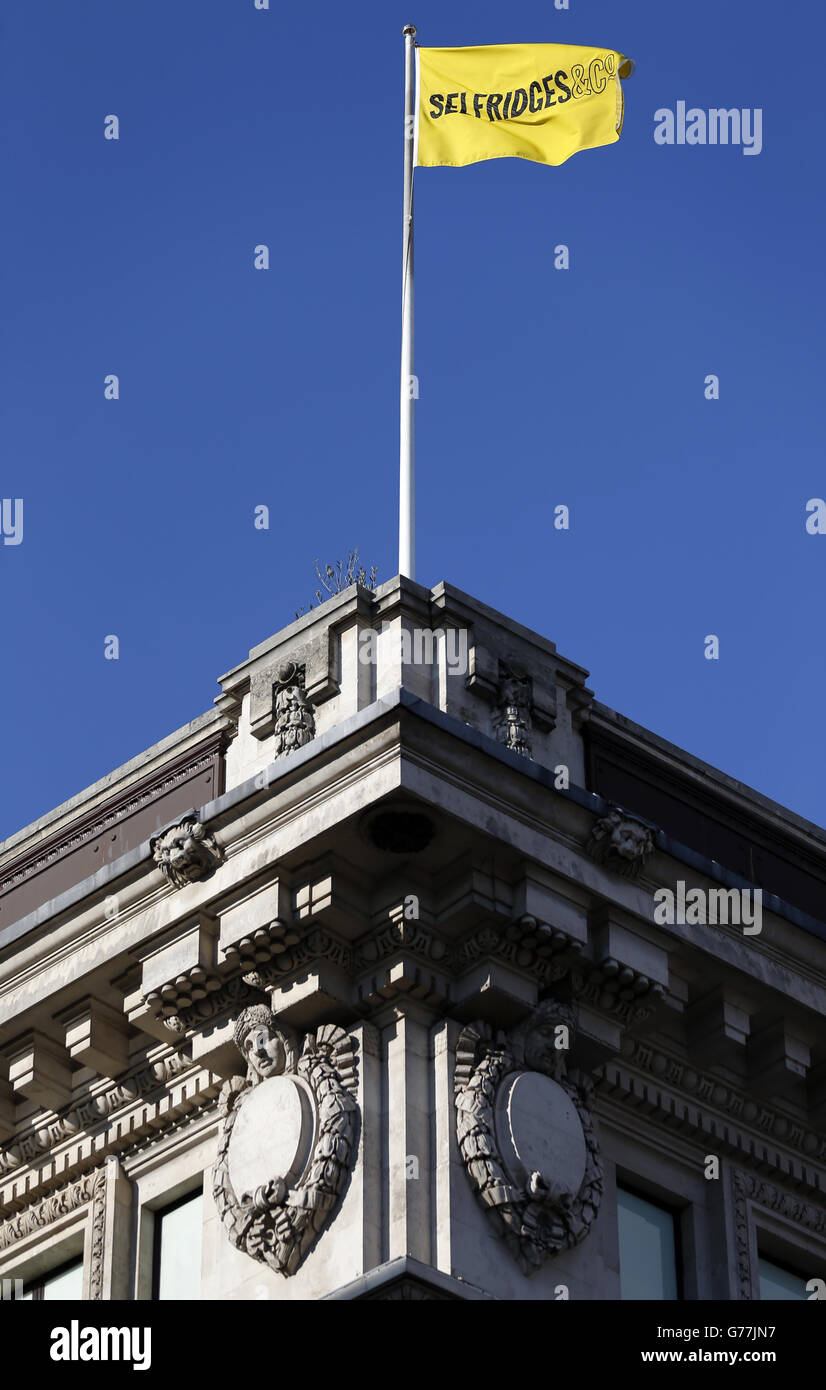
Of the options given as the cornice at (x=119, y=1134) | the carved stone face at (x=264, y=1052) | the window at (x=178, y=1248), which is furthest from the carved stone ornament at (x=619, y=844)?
the window at (x=178, y=1248)

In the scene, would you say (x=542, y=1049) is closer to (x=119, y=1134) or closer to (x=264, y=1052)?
(x=264, y=1052)

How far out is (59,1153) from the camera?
2986cm

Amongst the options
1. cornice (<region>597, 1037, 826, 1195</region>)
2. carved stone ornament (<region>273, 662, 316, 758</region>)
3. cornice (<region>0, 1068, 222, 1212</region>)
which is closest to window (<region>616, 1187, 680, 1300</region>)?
cornice (<region>597, 1037, 826, 1195</region>)

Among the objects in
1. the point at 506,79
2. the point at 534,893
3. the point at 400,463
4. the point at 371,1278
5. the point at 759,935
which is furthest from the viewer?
the point at 506,79

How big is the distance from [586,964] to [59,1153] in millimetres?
5627

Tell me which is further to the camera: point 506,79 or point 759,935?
point 506,79

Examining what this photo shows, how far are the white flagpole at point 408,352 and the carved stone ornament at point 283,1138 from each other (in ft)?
16.5

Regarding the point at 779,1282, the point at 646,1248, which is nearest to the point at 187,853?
the point at 646,1248

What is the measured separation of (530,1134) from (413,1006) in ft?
5.04

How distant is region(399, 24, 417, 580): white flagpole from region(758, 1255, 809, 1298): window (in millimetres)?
7476

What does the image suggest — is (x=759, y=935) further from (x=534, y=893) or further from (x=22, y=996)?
(x=22, y=996)

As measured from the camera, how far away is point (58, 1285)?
96.9ft
